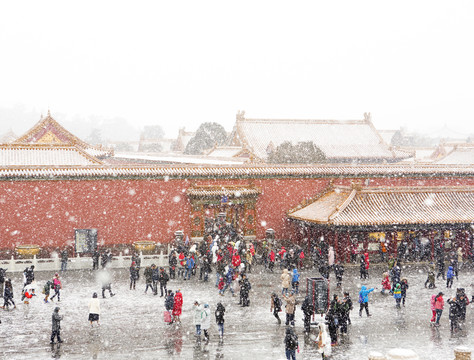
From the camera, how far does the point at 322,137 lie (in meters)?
57.6

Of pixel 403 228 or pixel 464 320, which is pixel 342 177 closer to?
pixel 403 228

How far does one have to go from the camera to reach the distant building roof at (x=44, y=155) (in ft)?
123

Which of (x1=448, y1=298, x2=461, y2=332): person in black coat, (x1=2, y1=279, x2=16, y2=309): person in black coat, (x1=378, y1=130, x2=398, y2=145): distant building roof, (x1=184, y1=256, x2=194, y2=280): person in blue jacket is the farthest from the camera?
(x1=378, y1=130, x2=398, y2=145): distant building roof

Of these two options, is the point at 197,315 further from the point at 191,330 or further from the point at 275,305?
the point at 275,305

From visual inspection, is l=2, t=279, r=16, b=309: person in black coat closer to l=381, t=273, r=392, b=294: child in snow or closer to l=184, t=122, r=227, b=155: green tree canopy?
l=381, t=273, r=392, b=294: child in snow

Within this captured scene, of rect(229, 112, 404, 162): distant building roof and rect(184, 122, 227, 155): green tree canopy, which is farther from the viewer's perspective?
rect(184, 122, 227, 155): green tree canopy

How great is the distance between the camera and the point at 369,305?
22.3 m

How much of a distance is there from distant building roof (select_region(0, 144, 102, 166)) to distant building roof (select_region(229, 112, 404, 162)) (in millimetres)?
19108

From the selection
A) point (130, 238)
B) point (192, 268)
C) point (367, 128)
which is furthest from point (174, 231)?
point (367, 128)

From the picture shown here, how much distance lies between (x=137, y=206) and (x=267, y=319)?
49.8ft

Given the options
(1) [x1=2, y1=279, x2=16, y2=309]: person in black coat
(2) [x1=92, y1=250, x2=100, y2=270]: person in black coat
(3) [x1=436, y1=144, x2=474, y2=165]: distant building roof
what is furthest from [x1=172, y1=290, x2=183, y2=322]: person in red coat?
(3) [x1=436, y1=144, x2=474, y2=165]: distant building roof

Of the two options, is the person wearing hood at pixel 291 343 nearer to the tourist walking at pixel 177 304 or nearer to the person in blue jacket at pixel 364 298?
the tourist walking at pixel 177 304

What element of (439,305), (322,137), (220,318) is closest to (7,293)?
(220,318)

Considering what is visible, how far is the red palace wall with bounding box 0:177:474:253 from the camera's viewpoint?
3122 cm
